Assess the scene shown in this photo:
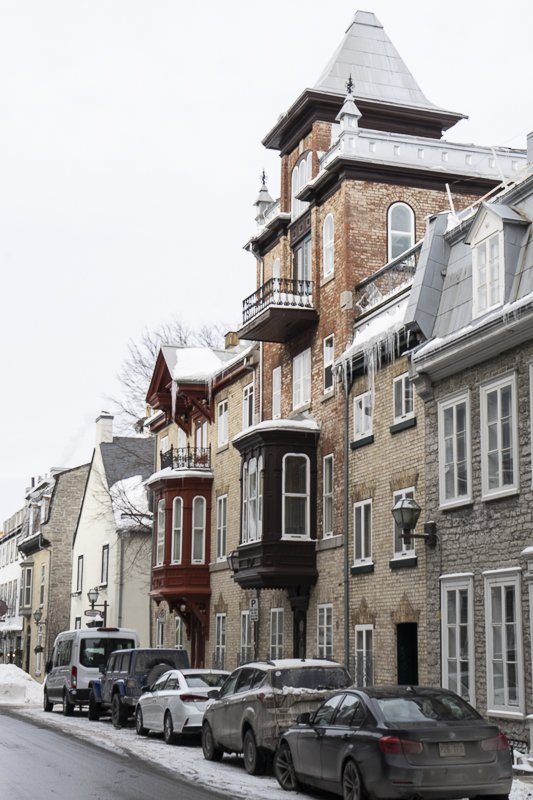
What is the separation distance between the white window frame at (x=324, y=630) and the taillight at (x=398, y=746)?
1421 centimetres

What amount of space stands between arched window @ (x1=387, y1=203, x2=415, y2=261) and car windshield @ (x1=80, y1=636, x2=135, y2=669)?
12128 millimetres

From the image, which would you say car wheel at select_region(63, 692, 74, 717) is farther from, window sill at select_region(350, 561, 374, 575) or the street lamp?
the street lamp

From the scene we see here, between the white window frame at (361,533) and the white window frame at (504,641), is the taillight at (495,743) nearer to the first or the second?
the white window frame at (504,641)

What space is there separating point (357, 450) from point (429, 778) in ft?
45.2


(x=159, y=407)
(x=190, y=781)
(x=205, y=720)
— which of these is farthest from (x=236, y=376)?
(x=190, y=781)

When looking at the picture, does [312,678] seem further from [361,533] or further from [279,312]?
[279,312]

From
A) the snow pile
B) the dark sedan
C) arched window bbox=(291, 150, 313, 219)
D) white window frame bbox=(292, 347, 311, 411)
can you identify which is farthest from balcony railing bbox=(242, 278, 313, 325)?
the dark sedan

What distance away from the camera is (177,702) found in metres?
20.4

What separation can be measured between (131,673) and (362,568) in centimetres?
550

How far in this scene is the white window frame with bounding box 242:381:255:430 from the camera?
33.0 metres

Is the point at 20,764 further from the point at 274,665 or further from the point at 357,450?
the point at 357,450

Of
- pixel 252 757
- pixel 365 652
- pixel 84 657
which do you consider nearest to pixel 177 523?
pixel 84 657

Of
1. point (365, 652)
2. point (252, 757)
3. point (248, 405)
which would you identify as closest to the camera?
point (252, 757)

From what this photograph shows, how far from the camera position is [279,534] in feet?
89.8
